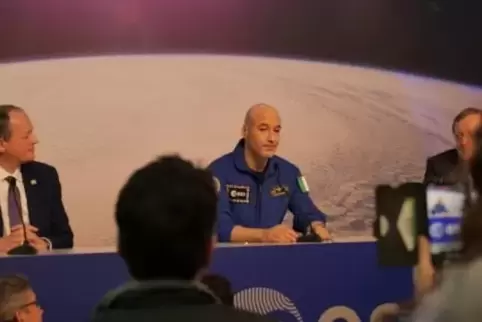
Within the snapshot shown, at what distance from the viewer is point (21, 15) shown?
15.2ft

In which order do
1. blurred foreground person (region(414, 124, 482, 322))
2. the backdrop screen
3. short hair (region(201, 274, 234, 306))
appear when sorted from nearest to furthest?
blurred foreground person (region(414, 124, 482, 322)), short hair (region(201, 274, 234, 306)), the backdrop screen

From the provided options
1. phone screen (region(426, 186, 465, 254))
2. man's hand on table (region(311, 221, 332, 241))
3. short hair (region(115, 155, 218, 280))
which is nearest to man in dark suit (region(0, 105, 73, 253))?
man's hand on table (region(311, 221, 332, 241))

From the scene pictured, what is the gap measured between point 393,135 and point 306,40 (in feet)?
2.47

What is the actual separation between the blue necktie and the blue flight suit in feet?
2.71

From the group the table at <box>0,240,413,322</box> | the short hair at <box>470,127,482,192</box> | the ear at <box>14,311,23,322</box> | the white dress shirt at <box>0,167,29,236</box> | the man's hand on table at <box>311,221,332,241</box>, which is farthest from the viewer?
the white dress shirt at <box>0,167,29,236</box>

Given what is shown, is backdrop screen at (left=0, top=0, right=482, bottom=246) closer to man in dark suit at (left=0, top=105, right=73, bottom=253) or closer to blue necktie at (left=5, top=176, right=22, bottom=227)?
man in dark suit at (left=0, top=105, right=73, bottom=253)

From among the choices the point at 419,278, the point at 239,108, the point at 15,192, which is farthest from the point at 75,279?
the point at 239,108

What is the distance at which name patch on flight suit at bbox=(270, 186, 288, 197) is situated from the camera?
393cm

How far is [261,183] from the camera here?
3.94 metres

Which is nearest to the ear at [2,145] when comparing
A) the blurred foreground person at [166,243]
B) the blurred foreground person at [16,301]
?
the blurred foreground person at [16,301]

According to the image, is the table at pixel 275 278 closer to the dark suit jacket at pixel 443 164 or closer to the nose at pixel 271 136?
the nose at pixel 271 136

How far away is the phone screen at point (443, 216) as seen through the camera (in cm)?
178

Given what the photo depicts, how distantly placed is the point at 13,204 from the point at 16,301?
1276mm

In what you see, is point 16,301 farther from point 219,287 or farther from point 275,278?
point 275,278
